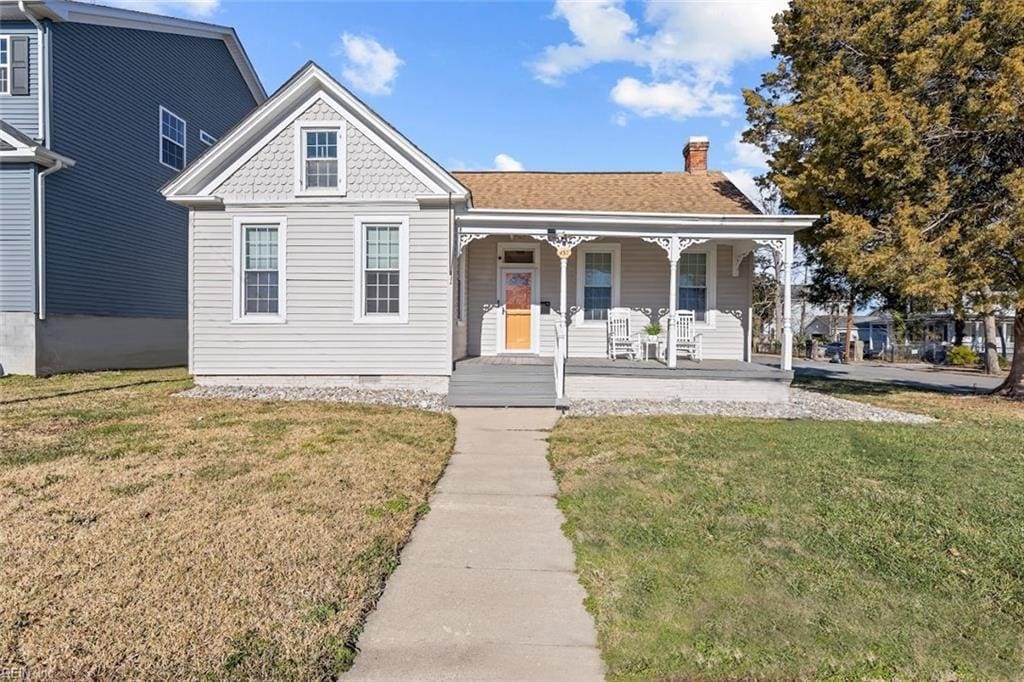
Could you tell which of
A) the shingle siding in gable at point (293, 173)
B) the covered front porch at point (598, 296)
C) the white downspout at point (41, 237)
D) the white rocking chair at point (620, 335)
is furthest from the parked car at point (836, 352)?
the white downspout at point (41, 237)

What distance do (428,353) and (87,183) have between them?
33.0 ft

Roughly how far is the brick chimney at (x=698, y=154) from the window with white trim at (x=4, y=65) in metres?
16.5

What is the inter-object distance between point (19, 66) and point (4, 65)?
1.49ft

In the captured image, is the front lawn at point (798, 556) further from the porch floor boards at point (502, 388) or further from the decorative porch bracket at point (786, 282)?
the decorative porch bracket at point (786, 282)

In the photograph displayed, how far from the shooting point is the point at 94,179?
13.5 meters

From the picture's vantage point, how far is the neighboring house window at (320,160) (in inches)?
420

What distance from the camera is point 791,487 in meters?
5.33

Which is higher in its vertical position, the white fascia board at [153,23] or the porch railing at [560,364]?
the white fascia board at [153,23]

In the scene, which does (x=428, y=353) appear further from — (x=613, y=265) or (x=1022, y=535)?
(x=1022, y=535)

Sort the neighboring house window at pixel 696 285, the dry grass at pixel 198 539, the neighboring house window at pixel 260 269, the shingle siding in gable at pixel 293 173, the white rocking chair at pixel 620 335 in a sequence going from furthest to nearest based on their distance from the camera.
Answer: the neighboring house window at pixel 696 285
the white rocking chair at pixel 620 335
the neighboring house window at pixel 260 269
the shingle siding in gable at pixel 293 173
the dry grass at pixel 198 539

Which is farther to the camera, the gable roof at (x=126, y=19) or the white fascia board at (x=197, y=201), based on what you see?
the gable roof at (x=126, y=19)

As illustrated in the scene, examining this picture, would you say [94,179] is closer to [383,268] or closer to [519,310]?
[383,268]

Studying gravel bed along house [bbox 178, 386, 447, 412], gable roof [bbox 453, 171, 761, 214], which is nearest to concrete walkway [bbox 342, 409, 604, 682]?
gravel bed along house [bbox 178, 386, 447, 412]

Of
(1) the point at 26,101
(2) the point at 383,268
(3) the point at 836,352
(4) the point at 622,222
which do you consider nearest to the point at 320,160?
(2) the point at 383,268
